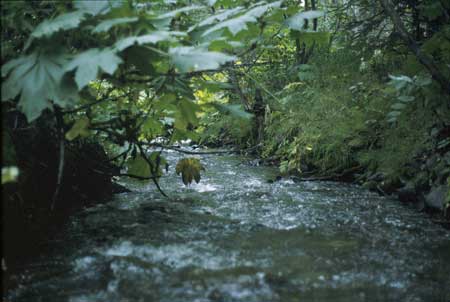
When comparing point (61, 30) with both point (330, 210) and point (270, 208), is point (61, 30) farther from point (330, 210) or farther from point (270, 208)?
point (330, 210)

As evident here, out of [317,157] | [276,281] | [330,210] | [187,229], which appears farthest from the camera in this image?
[317,157]

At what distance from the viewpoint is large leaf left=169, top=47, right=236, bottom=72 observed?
1.88 meters

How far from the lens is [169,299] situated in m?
2.12

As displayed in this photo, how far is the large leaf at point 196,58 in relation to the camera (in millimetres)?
1878

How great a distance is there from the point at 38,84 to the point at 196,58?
0.66 m

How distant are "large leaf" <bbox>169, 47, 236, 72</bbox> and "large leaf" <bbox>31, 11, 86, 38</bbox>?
16.6 inches

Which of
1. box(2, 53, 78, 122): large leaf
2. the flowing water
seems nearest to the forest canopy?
box(2, 53, 78, 122): large leaf

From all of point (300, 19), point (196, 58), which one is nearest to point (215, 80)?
point (300, 19)

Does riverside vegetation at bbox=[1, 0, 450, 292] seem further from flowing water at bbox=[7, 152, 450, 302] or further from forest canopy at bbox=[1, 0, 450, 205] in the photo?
flowing water at bbox=[7, 152, 450, 302]

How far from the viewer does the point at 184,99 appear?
270 centimetres

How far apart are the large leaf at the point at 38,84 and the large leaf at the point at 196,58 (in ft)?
1.49

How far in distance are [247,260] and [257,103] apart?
6113mm

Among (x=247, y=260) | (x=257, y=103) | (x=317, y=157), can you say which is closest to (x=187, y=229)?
(x=247, y=260)

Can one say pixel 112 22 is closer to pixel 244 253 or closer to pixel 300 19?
pixel 300 19
